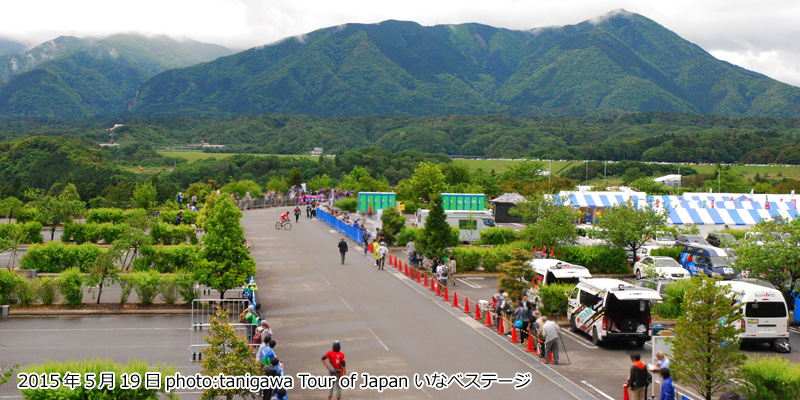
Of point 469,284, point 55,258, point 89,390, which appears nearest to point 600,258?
point 469,284

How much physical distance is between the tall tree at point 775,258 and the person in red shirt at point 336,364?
16785 millimetres

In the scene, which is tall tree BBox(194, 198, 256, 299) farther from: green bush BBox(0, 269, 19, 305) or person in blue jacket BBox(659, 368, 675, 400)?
person in blue jacket BBox(659, 368, 675, 400)

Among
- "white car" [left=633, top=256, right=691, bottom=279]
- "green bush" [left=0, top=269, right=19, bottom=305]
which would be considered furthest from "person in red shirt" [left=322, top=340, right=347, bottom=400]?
"white car" [left=633, top=256, right=691, bottom=279]

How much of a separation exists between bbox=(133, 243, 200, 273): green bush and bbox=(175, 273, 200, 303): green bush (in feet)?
19.0

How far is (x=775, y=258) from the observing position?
942 inches

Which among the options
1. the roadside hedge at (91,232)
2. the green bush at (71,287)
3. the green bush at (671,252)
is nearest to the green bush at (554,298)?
the green bush at (671,252)

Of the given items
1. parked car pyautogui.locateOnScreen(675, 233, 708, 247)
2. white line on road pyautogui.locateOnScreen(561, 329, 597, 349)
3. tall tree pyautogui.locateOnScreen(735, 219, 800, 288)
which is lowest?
white line on road pyautogui.locateOnScreen(561, 329, 597, 349)

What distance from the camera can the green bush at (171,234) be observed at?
3862cm

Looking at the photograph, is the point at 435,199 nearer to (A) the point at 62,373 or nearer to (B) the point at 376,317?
(B) the point at 376,317

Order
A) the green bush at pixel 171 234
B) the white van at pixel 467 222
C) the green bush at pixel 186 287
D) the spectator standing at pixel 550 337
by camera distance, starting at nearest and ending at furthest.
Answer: the spectator standing at pixel 550 337
the green bush at pixel 186 287
the green bush at pixel 171 234
the white van at pixel 467 222

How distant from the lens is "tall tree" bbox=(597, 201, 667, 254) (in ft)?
113

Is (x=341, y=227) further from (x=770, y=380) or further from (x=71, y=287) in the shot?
(x=770, y=380)

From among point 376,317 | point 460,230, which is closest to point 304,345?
point 376,317

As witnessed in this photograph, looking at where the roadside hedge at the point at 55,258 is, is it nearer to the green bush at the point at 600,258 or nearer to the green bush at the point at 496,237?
the green bush at the point at 600,258
